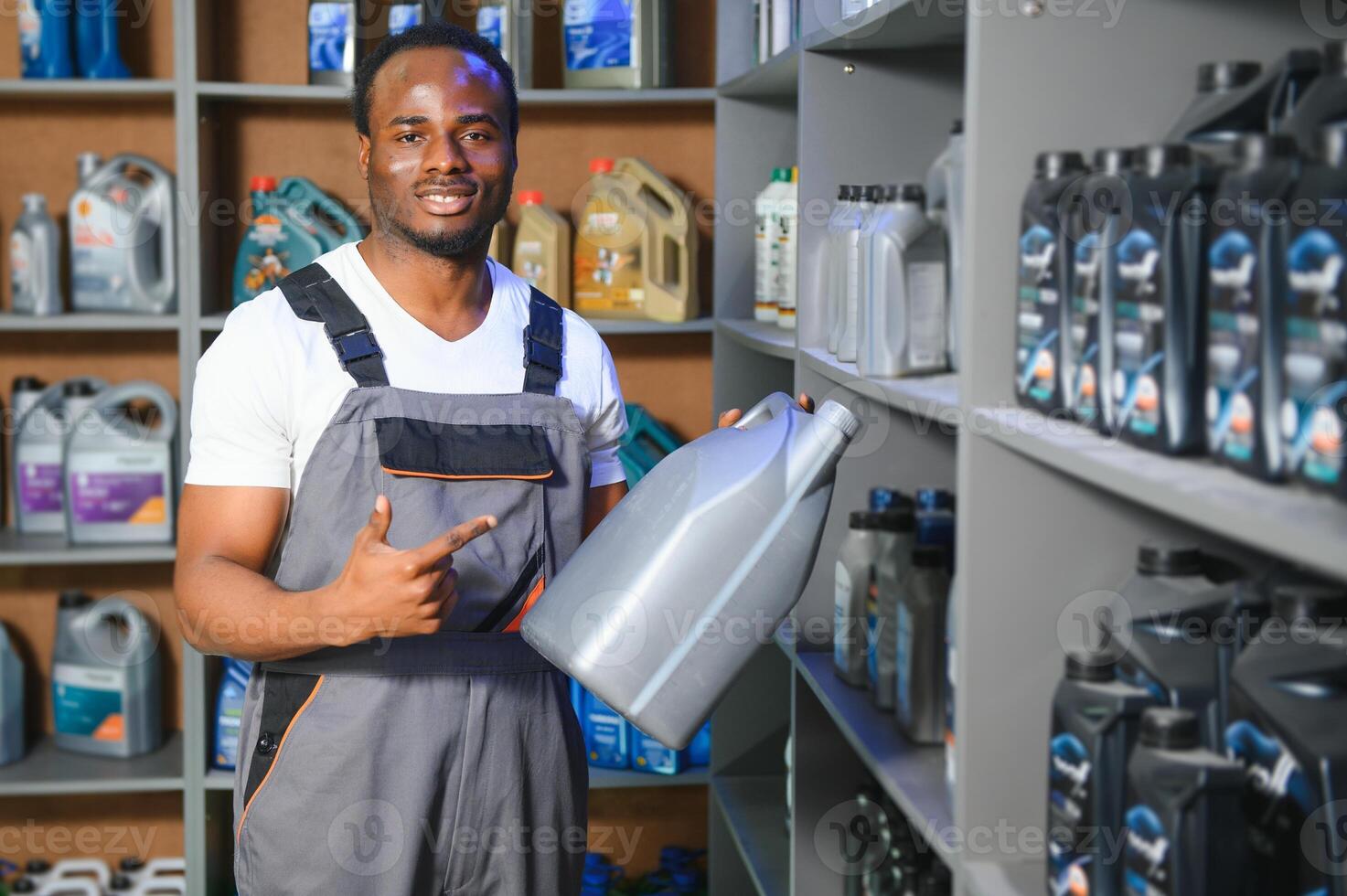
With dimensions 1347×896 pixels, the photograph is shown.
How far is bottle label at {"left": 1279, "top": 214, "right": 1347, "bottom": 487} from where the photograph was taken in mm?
674

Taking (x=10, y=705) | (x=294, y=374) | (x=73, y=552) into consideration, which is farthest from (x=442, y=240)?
(x=10, y=705)

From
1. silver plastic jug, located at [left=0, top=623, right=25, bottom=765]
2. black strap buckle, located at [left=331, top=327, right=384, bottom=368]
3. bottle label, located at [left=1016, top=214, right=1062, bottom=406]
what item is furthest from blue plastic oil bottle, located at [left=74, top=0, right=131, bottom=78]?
bottle label, located at [left=1016, top=214, right=1062, bottom=406]

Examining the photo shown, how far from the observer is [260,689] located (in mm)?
1640

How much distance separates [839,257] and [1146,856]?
89cm

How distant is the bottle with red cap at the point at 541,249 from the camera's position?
293 cm

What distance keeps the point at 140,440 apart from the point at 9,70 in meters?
0.97

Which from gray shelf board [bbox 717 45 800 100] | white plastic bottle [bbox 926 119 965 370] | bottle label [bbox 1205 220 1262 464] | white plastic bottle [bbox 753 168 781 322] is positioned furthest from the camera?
white plastic bottle [bbox 753 168 781 322]

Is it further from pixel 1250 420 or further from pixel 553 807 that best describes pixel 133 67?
pixel 1250 420

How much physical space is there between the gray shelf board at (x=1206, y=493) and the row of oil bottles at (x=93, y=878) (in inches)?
103

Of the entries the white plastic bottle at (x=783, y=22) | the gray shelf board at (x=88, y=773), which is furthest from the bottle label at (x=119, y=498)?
the white plastic bottle at (x=783, y=22)

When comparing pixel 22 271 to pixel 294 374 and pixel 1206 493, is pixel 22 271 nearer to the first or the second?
pixel 294 374

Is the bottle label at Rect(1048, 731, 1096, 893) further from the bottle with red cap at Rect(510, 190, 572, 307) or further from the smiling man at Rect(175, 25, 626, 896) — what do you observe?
the bottle with red cap at Rect(510, 190, 572, 307)

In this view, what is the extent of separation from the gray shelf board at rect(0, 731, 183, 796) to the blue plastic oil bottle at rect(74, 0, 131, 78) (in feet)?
4.98

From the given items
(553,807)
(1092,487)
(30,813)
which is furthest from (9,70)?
(1092,487)
